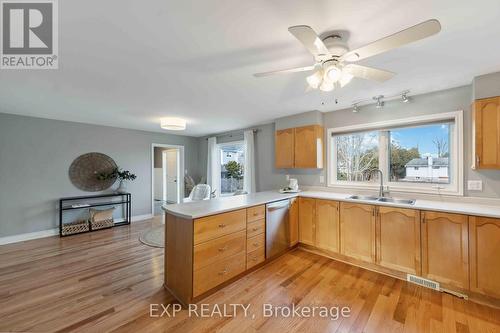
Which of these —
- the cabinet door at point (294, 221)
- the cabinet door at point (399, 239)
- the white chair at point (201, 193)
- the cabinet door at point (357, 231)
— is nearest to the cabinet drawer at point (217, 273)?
the cabinet door at point (294, 221)

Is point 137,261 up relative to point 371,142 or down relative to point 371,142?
down

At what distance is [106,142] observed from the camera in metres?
4.64

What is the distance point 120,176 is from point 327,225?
4.46 meters

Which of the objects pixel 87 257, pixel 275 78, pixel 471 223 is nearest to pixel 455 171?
pixel 471 223

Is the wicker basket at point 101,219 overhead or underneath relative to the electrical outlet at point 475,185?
underneath

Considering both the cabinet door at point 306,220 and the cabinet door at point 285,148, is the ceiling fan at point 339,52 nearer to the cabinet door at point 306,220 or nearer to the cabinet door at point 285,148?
the cabinet door at point 306,220

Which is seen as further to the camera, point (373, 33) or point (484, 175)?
point (484, 175)

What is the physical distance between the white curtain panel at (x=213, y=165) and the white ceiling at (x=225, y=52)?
8.31 feet

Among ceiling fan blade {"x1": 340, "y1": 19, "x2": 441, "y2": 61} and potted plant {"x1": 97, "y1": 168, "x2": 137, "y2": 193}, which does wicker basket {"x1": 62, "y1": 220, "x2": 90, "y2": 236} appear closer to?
potted plant {"x1": 97, "y1": 168, "x2": 137, "y2": 193}

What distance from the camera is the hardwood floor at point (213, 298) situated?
5.60 ft

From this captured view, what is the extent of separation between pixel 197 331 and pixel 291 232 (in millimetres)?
1893

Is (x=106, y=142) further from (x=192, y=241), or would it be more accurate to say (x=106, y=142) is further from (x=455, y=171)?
(x=455, y=171)

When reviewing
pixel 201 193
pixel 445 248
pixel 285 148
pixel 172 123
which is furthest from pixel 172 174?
pixel 445 248

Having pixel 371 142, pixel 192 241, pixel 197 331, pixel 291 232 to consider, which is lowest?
pixel 197 331
